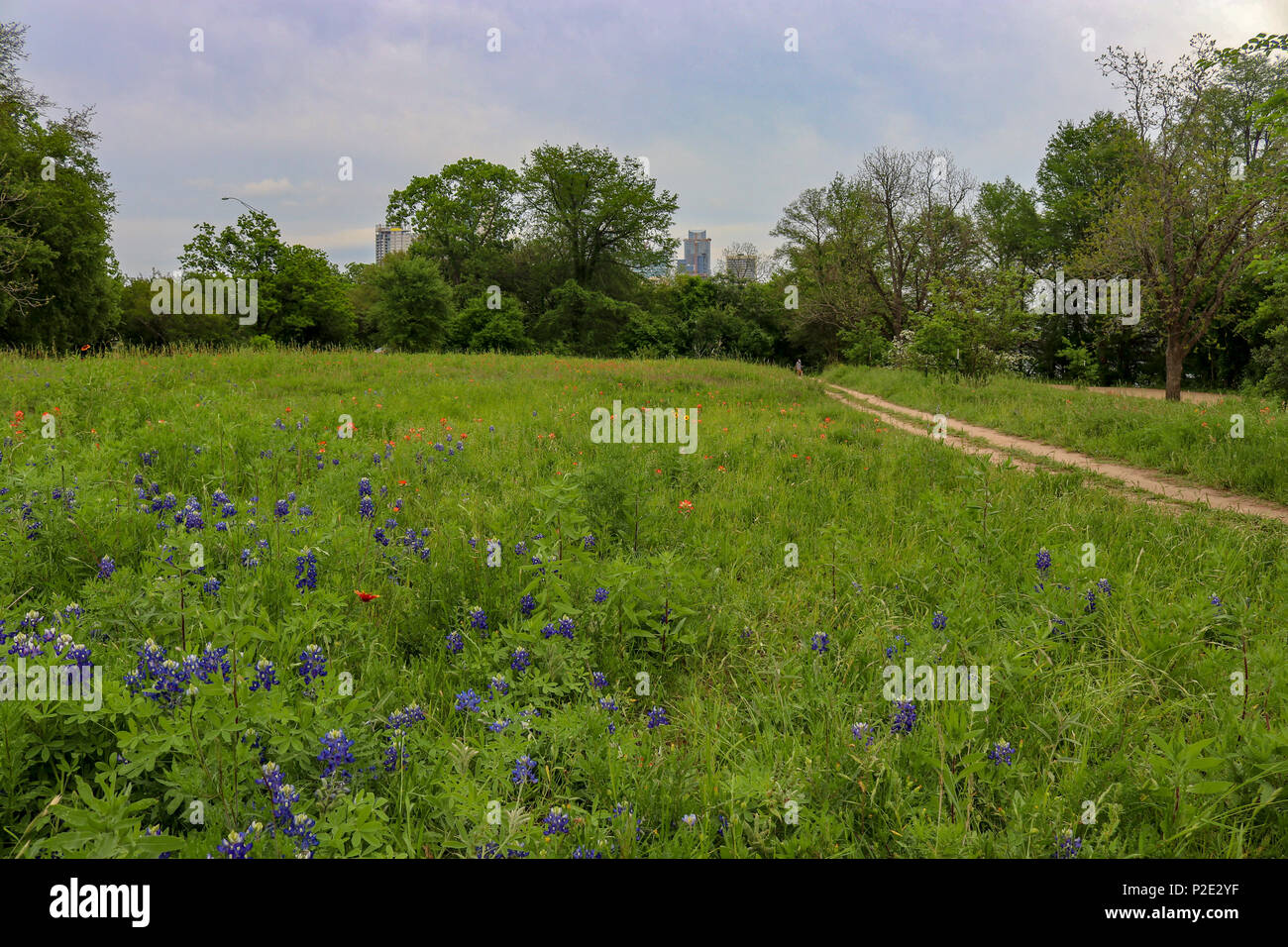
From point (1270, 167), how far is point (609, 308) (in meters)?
37.7

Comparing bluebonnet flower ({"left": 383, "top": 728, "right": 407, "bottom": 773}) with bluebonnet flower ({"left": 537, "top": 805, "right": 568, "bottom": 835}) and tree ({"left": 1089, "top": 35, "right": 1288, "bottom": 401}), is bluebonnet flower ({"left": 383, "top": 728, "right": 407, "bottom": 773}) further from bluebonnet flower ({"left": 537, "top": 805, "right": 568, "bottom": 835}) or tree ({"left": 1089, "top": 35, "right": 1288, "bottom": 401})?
tree ({"left": 1089, "top": 35, "right": 1288, "bottom": 401})

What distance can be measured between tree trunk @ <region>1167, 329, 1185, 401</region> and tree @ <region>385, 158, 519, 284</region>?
4184 centimetres

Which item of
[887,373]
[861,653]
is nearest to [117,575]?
[861,653]

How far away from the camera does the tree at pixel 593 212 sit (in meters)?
46.5

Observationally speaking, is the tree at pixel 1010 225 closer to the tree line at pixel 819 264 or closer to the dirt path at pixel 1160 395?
the tree line at pixel 819 264

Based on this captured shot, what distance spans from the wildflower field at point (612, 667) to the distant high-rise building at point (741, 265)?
4781 cm

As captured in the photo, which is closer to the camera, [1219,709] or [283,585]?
[1219,709]

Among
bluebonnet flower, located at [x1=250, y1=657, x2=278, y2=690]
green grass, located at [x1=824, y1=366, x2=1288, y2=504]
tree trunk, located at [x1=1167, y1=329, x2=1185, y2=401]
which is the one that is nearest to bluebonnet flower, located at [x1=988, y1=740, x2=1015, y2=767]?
bluebonnet flower, located at [x1=250, y1=657, x2=278, y2=690]

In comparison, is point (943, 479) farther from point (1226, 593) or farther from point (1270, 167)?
point (1270, 167)

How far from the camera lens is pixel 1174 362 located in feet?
54.9

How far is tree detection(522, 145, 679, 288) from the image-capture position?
1829 inches

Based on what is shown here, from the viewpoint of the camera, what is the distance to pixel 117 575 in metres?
3.02

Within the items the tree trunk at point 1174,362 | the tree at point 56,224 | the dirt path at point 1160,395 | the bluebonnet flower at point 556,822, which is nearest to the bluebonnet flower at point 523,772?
the bluebonnet flower at point 556,822
